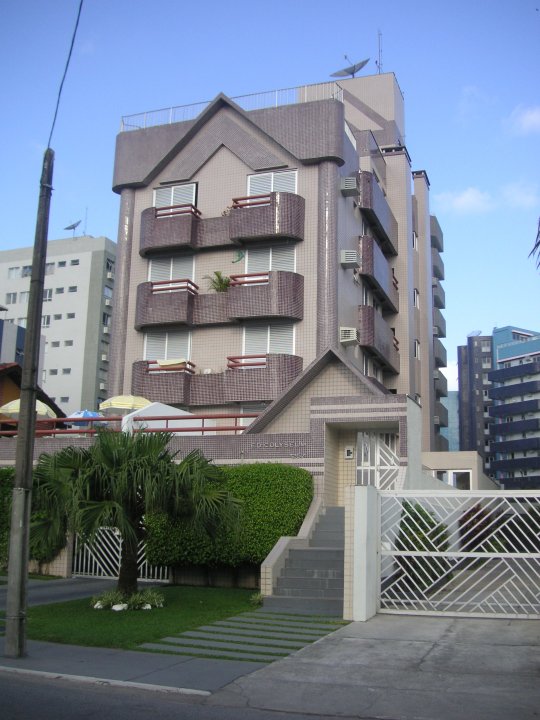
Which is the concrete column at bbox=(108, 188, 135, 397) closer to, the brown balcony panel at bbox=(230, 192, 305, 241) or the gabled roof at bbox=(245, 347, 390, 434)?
the brown balcony panel at bbox=(230, 192, 305, 241)

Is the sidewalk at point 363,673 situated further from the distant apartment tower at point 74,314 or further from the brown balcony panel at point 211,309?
the distant apartment tower at point 74,314

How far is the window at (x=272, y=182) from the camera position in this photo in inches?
1231

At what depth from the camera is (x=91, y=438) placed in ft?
70.9

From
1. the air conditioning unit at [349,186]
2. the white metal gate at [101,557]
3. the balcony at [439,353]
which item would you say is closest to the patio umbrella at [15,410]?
the white metal gate at [101,557]

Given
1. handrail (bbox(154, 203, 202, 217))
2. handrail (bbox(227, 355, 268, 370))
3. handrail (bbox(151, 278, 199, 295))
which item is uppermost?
handrail (bbox(154, 203, 202, 217))

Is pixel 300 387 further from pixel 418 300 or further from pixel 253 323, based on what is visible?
pixel 418 300

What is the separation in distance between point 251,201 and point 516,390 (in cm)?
7479

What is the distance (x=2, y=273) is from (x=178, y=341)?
139ft

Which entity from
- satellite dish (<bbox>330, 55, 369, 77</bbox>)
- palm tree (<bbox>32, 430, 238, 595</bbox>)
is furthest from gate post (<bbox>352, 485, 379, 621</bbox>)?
satellite dish (<bbox>330, 55, 369, 77</bbox>)

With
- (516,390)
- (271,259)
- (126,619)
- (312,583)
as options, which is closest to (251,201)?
(271,259)

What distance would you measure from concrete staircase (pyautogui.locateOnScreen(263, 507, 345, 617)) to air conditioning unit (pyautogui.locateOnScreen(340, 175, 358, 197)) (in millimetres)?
17302

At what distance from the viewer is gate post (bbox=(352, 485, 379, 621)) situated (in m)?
13.0

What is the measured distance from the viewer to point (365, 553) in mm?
13219

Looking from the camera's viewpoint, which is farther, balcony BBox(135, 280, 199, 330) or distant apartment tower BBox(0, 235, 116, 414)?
distant apartment tower BBox(0, 235, 116, 414)
